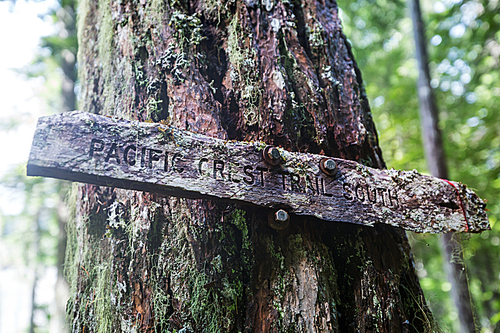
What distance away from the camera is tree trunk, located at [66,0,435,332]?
163 cm

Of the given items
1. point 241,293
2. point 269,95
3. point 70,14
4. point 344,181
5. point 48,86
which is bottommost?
point 241,293

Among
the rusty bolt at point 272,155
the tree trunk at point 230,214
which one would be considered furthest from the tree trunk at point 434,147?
the rusty bolt at point 272,155

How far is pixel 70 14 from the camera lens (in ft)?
24.1

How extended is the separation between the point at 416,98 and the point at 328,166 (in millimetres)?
7101

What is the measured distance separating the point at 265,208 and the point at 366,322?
885mm

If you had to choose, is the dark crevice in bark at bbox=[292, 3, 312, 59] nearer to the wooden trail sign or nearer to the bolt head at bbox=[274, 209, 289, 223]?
the wooden trail sign

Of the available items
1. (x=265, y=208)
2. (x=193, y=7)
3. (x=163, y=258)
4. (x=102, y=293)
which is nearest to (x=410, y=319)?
(x=265, y=208)

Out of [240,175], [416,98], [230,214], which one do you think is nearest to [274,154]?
[240,175]

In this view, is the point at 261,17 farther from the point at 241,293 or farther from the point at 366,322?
the point at 366,322

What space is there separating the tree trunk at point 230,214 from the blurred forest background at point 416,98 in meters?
3.60

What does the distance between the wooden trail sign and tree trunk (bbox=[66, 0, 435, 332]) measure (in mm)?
237

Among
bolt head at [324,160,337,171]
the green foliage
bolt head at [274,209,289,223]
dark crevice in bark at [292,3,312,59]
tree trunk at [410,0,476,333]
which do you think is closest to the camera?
bolt head at [274,209,289,223]

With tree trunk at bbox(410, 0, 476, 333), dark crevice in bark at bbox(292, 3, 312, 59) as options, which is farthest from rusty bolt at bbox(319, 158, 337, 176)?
Result: tree trunk at bbox(410, 0, 476, 333)

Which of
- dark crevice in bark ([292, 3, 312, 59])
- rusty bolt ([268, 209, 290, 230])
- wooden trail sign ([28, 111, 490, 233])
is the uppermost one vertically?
dark crevice in bark ([292, 3, 312, 59])
